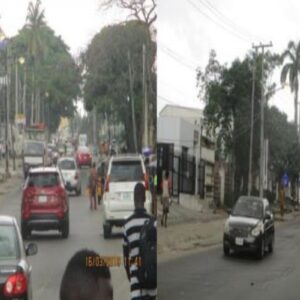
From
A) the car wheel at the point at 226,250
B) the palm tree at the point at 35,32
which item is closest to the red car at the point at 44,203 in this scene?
the palm tree at the point at 35,32

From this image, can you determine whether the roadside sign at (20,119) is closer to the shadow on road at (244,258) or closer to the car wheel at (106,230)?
the car wheel at (106,230)

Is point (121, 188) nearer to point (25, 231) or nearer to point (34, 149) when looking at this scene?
point (34, 149)

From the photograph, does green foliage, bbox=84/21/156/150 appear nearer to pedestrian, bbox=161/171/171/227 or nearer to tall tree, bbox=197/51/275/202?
pedestrian, bbox=161/171/171/227

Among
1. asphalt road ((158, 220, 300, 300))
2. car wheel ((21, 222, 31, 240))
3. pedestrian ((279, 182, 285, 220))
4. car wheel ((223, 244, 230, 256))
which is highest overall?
pedestrian ((279, 182, 285, 220))

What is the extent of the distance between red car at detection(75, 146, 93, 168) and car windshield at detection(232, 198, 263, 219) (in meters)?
0.92

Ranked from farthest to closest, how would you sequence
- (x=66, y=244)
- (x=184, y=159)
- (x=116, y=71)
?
(x=66, y=244) < (x=116, y=71) < (x=184, y=159)

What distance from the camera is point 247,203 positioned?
3664 mm

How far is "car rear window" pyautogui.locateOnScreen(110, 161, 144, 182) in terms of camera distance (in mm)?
4074

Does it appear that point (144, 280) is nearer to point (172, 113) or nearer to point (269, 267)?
point (269, 267)

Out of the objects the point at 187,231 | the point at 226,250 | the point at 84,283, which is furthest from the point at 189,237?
the point at 84,283

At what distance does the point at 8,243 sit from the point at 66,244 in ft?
2.74

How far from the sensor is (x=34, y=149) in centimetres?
437

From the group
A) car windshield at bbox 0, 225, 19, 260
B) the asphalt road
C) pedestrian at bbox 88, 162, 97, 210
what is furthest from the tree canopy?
car windshield at bbox 0, 225, 19, 260

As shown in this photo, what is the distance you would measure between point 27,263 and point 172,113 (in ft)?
4.48
